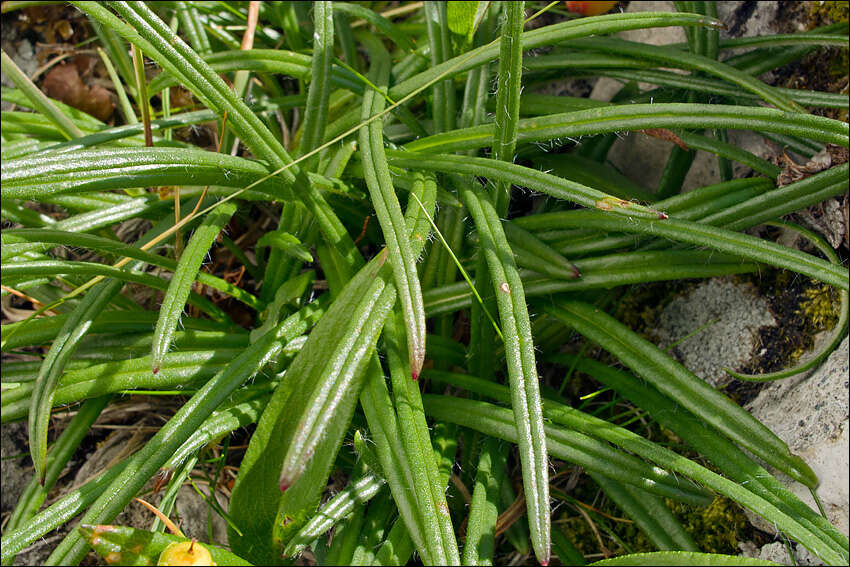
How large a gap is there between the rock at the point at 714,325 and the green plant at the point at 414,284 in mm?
108

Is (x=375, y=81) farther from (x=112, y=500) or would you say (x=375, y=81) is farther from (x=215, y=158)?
(x=112, y=500)

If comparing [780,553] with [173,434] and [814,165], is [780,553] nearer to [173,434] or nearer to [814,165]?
[814,165]

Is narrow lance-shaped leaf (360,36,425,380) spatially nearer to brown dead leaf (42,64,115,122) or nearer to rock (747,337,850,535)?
rock (747,337,850,535)

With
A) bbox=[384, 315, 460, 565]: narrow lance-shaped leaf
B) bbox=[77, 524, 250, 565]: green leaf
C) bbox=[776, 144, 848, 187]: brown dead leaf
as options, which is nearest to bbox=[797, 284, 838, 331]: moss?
bbox=[776, 144, 848, 187]: brown dead leaf

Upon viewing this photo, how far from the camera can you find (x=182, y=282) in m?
0.98

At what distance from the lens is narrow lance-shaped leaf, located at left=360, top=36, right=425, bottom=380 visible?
803 millimetres

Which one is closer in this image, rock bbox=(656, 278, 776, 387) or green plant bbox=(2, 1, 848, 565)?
green plant bbox=(2, 1, 848, 565)

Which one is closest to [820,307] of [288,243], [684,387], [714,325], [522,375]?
[714,325]

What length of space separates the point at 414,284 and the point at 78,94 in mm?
1225

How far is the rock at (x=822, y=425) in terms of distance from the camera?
0.91 meters

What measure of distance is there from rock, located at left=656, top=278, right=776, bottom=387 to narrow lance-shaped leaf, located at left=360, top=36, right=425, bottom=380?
0.51 m

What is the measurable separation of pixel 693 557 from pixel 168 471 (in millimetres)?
677

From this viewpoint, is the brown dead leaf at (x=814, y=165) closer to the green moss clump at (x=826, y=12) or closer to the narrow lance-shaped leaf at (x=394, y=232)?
the green moss clump at (x=826, y=12)

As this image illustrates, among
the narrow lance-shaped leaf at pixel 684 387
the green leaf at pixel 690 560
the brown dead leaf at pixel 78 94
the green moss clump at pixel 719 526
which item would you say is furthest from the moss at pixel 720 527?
the brown dead leaf at pixel 78 94
